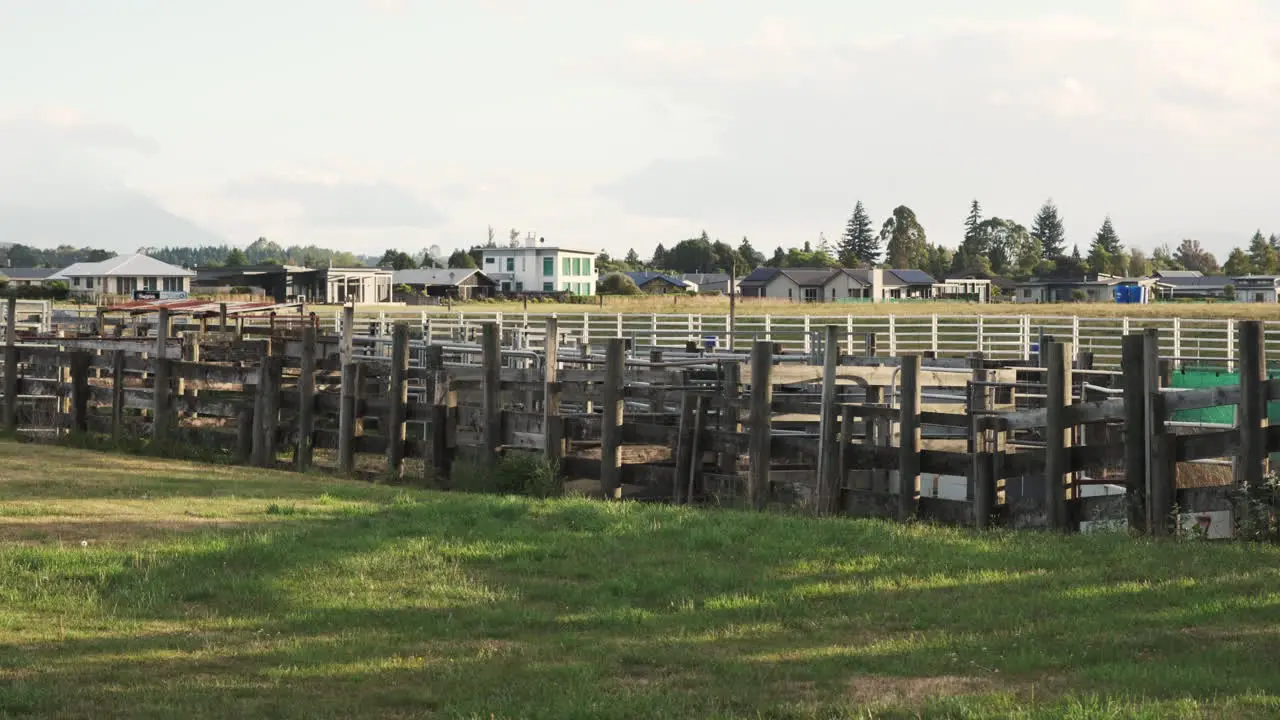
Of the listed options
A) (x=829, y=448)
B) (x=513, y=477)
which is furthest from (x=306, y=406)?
(x=829, y=448)

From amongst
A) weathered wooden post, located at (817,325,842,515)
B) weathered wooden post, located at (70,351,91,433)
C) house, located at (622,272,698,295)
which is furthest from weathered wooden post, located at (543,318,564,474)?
house, located at (622,272,698,295)

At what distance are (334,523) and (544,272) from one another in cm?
12787

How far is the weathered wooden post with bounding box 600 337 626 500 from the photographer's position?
17.1 metres

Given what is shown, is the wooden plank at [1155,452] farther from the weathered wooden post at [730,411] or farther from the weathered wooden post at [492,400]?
the weathered wooden post at [492,400]

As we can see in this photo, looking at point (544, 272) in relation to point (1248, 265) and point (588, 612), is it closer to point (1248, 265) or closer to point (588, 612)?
point (1248, 265)

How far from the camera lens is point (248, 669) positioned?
8.34 meters

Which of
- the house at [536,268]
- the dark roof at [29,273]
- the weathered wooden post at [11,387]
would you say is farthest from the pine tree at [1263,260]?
the weathered wooden post at [11,387]

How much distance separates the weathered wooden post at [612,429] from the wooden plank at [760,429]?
71.5 inches

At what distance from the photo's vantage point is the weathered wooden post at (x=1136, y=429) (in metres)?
12.9

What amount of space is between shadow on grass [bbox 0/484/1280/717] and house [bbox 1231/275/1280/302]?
5354 inches

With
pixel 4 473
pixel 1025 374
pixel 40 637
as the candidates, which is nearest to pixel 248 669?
pixel 40 637

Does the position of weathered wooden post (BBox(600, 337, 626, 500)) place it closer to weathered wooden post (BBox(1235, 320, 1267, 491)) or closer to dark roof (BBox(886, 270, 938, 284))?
weathered wooden post (BBox(1235, 320, 1267, 491))

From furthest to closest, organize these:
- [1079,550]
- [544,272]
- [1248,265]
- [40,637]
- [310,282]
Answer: [1248,265] → [544,272] → [310,282] → [1079,550] → [40,637]

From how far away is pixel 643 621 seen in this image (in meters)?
9.55
